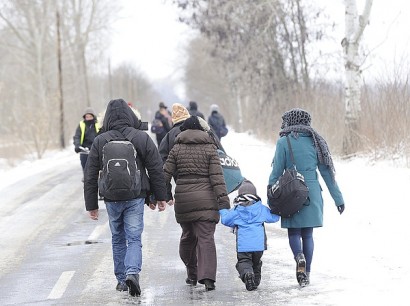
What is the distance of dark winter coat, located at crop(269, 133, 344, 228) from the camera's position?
6824 mm

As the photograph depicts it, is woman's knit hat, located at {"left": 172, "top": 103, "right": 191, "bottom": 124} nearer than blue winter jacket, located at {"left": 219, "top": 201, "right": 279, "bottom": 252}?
No

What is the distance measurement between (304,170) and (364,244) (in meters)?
2.16

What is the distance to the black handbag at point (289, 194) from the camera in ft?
22.0

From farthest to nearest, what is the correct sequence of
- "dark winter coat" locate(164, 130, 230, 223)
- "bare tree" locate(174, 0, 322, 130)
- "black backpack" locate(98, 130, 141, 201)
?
"bare tree" locate(174, 0, 322, 130) < "dark winter coat" locate(164, 130, 230, 223) < "black backpack" locate(98, 130, 141, 201)

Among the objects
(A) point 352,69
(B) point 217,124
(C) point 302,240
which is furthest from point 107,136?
(B) point 217,124

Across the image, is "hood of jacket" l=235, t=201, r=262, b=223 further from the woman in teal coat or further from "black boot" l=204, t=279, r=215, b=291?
"black boot" l=204, t=279, r=215, b=291

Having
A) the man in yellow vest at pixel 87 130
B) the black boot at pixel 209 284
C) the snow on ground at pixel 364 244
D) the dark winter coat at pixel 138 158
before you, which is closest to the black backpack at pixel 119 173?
the dark winter coat at pixel 138 158

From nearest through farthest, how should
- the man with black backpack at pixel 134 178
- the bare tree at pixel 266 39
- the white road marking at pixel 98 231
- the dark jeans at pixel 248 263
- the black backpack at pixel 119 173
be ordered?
the black backpack at pixel 119 173
the man with black backpack at pixel 134 178
the dark jeans at pixel 248 263
the white road marking at pixel 98 231
the bare tree at pixel 266 39

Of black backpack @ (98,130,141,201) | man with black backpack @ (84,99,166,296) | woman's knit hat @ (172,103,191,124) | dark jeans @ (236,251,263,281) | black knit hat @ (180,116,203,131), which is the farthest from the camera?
woman's knit hat @ (172,103,191,124)

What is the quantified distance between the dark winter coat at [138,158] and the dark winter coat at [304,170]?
3.43 ft

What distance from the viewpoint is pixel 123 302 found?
6422mm

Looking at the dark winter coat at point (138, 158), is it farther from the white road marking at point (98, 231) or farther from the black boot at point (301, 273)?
the white road marking at point (98, 231)

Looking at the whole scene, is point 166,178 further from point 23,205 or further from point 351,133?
point 351,133

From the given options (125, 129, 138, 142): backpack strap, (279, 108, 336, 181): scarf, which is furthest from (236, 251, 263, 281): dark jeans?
(125, 129, 138, 142): backpack strap
